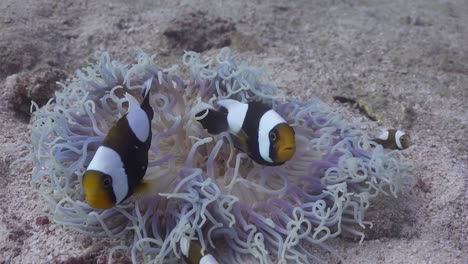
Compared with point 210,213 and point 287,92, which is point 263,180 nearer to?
point 210,213

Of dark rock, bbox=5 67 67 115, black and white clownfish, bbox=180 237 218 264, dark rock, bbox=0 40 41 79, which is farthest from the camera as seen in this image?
dark rock, bbox=0 40 41 79

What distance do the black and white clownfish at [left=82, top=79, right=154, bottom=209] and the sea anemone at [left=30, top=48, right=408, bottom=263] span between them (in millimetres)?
154

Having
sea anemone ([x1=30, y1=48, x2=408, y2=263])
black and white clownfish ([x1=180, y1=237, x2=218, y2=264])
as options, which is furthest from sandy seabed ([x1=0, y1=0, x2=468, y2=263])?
black and white clownfish ([x1=180, y1=237, x2=218, y2=264])

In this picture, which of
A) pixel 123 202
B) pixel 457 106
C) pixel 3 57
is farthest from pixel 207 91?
pixel 457 106

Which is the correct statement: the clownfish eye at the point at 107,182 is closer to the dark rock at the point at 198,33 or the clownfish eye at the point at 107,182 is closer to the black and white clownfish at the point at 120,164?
the black and white clownfish at the point at 120,164

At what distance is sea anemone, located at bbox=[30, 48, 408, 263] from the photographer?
1904 mm

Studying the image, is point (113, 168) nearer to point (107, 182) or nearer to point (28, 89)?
point (107, 182)

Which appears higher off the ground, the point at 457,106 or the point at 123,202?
the point at 123,202

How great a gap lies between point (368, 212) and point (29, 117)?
2.15m

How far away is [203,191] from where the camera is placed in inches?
74.1

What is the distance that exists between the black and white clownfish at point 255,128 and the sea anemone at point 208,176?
0.18 ft

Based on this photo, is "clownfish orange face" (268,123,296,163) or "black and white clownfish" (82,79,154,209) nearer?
"black and white clownfish" (82,79,154,209)

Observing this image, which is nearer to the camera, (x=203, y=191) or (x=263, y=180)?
(x=203, y=191)

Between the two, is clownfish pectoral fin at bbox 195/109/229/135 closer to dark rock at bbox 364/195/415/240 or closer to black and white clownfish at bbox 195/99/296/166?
black and white clownfish at bbox 195/99/296/166
